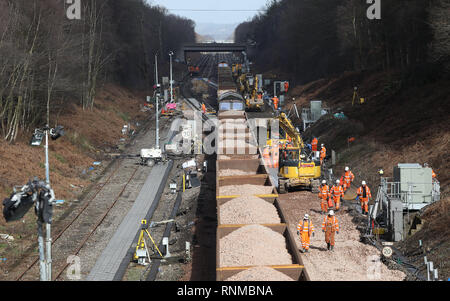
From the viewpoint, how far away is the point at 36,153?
34.7 metres

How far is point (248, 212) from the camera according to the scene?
802 inches

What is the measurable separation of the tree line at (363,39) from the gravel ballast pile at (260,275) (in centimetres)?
2679

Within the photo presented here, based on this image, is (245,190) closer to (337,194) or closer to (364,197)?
(337,194)

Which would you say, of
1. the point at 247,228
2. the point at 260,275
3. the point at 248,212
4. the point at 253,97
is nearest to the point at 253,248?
the point at 247,228

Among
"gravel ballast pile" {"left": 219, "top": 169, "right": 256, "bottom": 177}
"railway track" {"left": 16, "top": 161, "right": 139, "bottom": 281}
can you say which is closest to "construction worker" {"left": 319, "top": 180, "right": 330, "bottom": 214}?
"gravel ballast pile" {"left": 219, "top": 169, "right": 256, "bottom": 177}

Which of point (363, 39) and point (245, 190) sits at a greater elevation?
point (363, 39)

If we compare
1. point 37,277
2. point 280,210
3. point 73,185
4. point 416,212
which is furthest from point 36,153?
point 416,212

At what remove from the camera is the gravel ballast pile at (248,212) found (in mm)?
19891

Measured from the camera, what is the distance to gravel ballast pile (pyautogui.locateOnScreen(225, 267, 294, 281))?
568 inches

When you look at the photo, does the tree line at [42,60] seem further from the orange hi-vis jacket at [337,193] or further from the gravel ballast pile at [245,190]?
the orange hi-vis jacket at [337,193]

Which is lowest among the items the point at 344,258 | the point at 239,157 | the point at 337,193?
the point at 344,258

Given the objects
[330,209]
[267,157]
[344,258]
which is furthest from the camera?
[267,157]

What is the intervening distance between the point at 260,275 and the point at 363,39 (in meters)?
50.0
